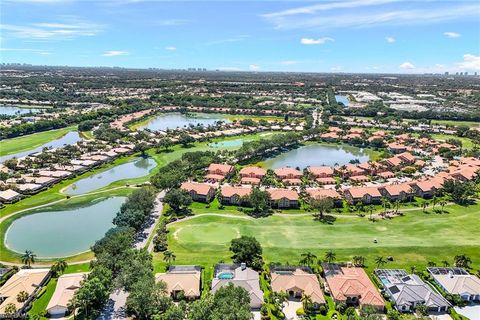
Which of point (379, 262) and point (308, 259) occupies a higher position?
point (308, 259)

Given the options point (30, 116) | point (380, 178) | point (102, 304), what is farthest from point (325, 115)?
point (102, 304)

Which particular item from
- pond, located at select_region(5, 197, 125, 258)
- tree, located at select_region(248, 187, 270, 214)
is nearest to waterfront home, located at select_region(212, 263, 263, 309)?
tree, located at select_region(248, 187, 270, 214)

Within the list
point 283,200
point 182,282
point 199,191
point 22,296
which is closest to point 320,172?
point 283,200

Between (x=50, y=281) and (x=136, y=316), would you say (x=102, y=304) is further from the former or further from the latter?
(x=50, y=281)

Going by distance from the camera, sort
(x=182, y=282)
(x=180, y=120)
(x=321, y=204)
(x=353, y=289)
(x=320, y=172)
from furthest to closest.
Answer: (x=180, y=120)
(x=320, y=172)
(x=321, y=204)
(x=182, y=282)
(x=353, y=289)

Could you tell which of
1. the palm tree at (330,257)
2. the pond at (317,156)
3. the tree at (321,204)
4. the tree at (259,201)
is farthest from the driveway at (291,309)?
the pond at (317,156)

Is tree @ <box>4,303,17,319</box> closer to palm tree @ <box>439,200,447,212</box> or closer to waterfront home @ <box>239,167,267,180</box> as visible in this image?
waterfront home @ <box>239,167,267,180</box>

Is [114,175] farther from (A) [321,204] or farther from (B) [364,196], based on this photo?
(B) [364,196]
